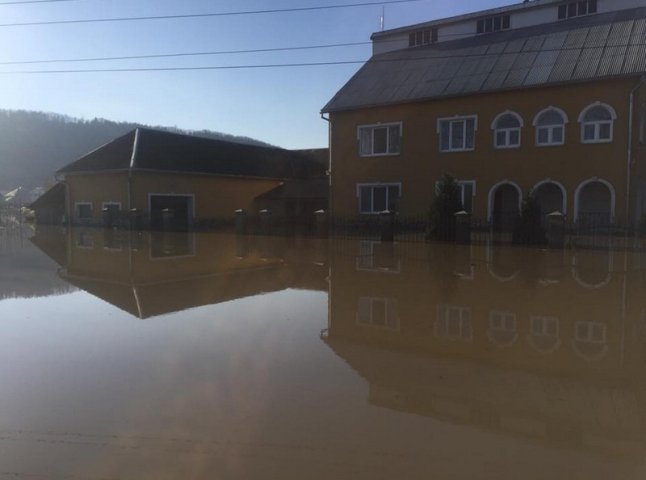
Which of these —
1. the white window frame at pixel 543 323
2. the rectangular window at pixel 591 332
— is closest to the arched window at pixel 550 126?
the white window frame at pixel 543 323

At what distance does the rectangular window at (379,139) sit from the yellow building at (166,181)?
23.5ft

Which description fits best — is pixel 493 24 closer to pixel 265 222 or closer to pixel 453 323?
pixel 265 222

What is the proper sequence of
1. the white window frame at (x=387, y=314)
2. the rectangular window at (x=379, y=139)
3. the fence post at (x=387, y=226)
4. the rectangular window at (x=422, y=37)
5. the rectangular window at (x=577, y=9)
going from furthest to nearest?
the rectangular window at (x=422, y=37) < the rectangular window at (x=379, y=139) < the rectangular window at (x=577, y=9) < the fence post at (x=387, y=226) < the white window frame at (x=387, y=314)

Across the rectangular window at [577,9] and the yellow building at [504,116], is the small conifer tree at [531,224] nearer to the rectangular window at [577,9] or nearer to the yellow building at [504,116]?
the yellow building at [504,116]

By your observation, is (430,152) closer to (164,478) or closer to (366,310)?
(366,310)

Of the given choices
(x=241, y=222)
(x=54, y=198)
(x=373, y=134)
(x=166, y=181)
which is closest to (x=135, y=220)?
(x=166, y=181)

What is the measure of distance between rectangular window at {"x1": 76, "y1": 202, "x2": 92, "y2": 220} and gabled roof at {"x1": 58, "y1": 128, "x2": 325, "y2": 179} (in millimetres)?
2262

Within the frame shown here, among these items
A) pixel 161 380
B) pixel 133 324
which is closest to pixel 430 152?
pixel 133 324

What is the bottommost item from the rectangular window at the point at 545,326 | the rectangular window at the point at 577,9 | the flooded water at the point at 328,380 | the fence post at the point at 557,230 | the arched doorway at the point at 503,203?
the flooded water at the point at 328,380

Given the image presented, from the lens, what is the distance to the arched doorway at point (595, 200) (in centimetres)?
1997

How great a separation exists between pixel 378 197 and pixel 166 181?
14.1 metres

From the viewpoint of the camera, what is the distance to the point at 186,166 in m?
33.2

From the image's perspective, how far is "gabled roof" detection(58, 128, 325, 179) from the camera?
105 ft

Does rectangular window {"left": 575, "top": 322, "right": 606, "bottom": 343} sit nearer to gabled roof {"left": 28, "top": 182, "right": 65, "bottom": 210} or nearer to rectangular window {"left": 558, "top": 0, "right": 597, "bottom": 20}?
rectangular window {"left": 558, "top": 0, "right": 597, "bottom": 20}
